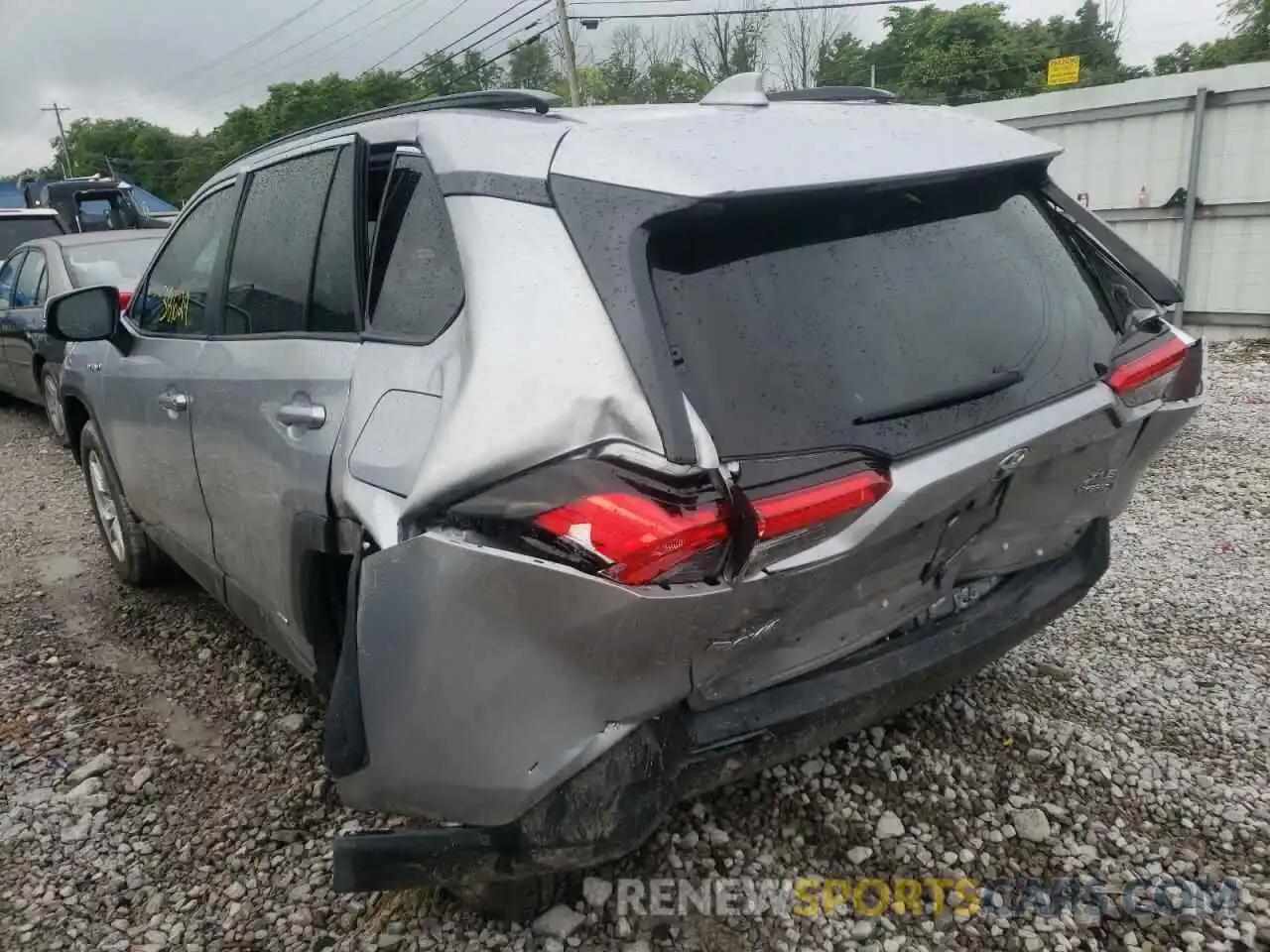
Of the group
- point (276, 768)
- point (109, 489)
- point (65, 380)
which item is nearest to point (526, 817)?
point (276, 768)

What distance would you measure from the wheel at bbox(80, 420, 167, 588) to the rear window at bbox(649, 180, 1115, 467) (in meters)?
3.22

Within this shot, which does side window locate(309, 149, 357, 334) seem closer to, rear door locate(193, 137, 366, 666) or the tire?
rear door locate(193, 137, 366, 666)

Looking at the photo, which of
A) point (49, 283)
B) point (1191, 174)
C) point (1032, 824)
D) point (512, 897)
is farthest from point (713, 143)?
point (1191, 174)

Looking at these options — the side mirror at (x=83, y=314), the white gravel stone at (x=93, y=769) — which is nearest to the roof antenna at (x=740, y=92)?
the side mirror at (x=83, y=314)

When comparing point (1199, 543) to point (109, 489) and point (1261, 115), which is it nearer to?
point (109, 489)

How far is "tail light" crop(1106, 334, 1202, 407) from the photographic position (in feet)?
7.04

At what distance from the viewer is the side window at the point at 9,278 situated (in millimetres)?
7900

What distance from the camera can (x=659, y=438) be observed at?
1.54 metres

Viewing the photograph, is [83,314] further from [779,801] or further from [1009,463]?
[1009,463]

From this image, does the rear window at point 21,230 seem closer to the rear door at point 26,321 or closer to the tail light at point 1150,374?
the rear door at point 26,321

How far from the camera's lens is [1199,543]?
429 centimetres

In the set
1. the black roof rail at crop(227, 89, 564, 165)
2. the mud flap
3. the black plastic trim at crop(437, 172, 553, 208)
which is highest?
the black roof rail at crop(227, 89, 564, 165)

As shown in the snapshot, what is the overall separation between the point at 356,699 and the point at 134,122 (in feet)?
306

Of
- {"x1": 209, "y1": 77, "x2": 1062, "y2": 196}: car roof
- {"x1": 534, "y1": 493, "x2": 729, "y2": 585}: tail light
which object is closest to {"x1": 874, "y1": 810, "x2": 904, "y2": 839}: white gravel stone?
{"x1": 534, "y1": 493, "x2": 729, "y2": 585}: tail light
